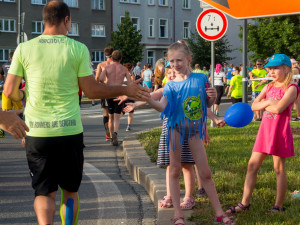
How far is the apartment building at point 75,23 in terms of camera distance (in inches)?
1973

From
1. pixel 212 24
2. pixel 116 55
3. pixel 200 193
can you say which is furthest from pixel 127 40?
pixel 200 193

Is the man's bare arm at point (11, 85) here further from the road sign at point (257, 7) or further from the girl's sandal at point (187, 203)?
the road sign at point (257, 7)

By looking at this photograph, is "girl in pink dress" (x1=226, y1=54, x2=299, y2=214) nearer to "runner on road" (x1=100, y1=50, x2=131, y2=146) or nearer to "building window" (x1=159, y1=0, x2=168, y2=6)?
"runner on road" (x1=100, y1=50, x2=131, y2=146)

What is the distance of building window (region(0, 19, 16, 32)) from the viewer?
50031 millimetres

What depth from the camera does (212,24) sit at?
12297 millimetres

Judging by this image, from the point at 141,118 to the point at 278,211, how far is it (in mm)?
13510

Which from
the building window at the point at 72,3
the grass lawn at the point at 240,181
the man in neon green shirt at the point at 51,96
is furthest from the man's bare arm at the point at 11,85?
the building window at the point at 72,3

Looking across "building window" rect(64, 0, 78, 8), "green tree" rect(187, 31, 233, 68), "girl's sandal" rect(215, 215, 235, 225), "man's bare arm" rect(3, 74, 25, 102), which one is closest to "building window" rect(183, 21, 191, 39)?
"green tree" rect(187, 31, 233, 68)

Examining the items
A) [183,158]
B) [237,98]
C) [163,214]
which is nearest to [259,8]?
[183,158]

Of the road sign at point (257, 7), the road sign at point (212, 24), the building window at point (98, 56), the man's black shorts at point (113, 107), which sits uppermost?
the building window at point (98, 56)

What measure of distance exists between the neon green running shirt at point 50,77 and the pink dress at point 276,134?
6.54 ft

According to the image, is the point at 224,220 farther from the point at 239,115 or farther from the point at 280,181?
the point at 239,115

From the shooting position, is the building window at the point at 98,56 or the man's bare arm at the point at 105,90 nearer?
the man's bare arm at the point at 105,90

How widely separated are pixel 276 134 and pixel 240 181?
138 cm
